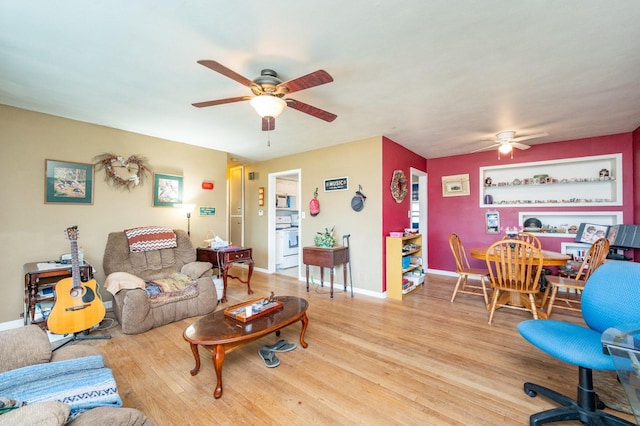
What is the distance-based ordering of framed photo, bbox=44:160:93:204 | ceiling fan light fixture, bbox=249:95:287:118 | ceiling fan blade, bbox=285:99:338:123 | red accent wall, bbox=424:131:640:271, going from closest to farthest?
ceiling fan light fixture, bbox=249:95:287:118 → ceiling fan blade, bbox=285:99:338:123 → framed photo, bbox=44:160:93:204 → red accent wall, bbox=424:131:640:271

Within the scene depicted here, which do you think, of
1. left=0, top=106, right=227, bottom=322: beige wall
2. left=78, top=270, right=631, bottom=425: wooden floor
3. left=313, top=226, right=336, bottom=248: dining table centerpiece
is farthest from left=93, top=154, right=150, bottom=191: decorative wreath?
left=313, top=226, right=336, bottom=248: dining table centerpiece

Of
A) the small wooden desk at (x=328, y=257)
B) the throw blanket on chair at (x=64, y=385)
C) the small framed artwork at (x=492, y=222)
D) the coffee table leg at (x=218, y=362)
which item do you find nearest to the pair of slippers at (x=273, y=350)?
the coffee table leg at (x=218, y=362)

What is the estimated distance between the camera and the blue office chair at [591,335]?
1468mm

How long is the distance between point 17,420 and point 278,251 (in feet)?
16.3

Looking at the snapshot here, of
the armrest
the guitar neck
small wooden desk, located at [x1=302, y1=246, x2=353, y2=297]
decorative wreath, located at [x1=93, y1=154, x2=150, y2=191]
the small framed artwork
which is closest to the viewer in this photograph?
the guitar neck

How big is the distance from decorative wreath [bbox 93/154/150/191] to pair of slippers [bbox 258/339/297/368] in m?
3.04

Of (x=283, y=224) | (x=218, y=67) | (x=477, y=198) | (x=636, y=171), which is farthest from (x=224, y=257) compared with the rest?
(x=636, y=171)

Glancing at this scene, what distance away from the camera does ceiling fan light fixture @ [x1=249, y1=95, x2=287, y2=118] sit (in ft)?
6.72

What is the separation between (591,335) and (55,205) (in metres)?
5.19

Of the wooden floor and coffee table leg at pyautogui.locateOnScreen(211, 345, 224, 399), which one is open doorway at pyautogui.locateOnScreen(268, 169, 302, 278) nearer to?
the wooden floor

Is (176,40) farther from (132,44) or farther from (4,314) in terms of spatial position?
(4,314)

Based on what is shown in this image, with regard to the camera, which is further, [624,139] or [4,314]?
[624,139]

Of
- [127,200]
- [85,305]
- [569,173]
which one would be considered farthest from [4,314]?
[569,173]

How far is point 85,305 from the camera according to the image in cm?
252
